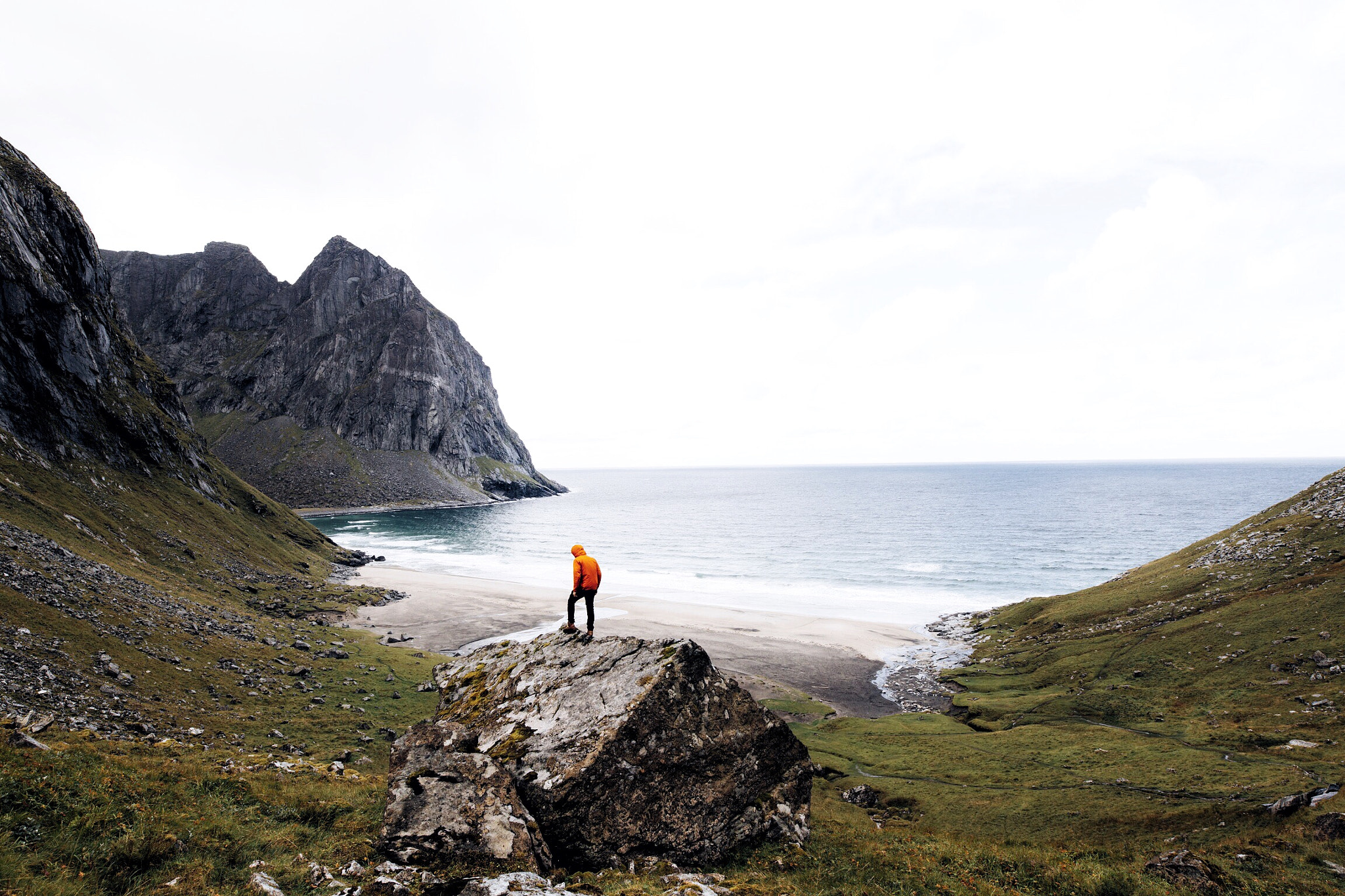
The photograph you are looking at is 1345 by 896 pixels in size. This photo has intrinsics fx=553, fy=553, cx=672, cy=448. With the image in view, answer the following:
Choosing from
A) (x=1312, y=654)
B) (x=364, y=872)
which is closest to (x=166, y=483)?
(x=364, y=872)

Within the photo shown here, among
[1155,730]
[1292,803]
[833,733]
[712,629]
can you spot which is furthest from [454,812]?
[712,629]

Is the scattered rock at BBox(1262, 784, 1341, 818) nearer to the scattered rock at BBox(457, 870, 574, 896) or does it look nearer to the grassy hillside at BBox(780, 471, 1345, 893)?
the grassy hillside at BBox(780, 471, 1345, 893)

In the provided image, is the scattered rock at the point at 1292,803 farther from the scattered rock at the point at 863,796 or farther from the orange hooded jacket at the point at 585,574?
the orange hooded jacket at the point at 585,574

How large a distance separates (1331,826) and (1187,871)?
5270 mm

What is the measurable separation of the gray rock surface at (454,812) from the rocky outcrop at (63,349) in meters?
59.0

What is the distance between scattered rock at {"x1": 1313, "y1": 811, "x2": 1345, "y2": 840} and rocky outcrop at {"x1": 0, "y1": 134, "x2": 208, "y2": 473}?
7878 centimetres

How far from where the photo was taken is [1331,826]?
1480 cm

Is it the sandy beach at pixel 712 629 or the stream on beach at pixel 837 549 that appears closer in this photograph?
the sandy beach at pixel 712 629

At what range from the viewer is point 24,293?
55.0m

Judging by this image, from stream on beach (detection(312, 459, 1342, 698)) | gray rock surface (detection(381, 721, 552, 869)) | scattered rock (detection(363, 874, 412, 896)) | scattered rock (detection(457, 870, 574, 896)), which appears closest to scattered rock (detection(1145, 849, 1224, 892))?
scattered rock (detection(457, 870, 574, 896))

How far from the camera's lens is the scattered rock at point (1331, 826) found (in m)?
14.6

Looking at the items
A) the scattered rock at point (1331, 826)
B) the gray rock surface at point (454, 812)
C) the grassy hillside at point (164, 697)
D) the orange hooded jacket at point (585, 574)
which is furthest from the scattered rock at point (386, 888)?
the scattered rock at point (1331, 826)

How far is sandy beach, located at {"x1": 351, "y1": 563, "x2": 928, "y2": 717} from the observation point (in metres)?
44.9

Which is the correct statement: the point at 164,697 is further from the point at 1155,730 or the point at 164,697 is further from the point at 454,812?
the point at 1155,730
